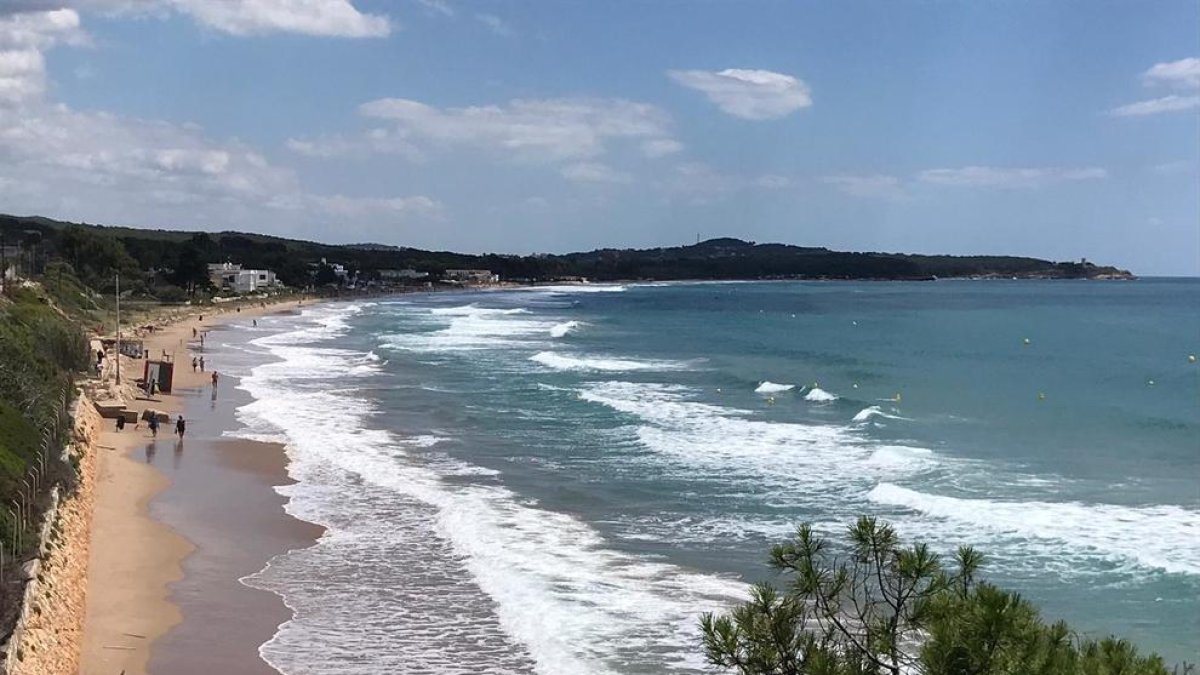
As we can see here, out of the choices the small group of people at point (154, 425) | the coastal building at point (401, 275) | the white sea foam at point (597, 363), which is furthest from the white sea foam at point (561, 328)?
the coastal building at point (401, 275)

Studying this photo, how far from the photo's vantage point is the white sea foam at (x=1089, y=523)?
19.2m

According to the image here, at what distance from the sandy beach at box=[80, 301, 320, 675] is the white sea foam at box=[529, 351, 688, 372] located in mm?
19944

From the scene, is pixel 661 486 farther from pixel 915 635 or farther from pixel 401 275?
pixel 401 275

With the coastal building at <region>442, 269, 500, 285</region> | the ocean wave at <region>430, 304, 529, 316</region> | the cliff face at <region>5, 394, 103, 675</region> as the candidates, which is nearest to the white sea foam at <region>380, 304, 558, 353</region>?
the ocean wave at <region>430, 304, 529, 316</region>

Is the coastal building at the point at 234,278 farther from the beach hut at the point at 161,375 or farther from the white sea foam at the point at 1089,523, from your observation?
the white sea foam at the point at 1089,523

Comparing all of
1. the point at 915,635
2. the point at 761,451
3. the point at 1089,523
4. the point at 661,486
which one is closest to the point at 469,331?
the point at 761,451

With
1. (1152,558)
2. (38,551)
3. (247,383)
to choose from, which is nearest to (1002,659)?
(38,551)

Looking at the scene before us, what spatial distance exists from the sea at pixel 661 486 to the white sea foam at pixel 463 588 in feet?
0.19

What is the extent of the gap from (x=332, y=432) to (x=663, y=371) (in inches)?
797

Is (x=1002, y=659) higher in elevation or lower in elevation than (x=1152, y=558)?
higher

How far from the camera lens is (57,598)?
1420 cm

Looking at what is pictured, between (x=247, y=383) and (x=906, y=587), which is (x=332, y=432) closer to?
(x=247, y=383)

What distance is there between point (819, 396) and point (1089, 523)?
1877 centimetres

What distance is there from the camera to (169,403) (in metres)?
36.6
